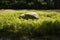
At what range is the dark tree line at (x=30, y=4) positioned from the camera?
16444 millimetres

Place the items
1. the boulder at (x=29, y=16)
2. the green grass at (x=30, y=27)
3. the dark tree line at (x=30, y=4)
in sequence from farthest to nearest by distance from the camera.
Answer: the dark tree line at (x=30, y=4) < the boulder at (x=29, y=16) < the green grass at (x=30, y=27)

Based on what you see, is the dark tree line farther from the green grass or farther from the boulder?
the green grass

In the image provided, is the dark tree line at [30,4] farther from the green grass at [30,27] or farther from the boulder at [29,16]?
the green grass at [30,27]

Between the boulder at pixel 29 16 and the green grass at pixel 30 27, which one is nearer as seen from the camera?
the green grass at pixel 30 27

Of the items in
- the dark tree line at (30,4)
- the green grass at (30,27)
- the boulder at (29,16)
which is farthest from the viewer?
the dark tree line at (30,4)

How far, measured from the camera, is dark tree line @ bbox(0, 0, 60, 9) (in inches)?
647

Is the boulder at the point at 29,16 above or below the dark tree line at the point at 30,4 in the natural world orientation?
above

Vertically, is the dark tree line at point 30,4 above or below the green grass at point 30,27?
below

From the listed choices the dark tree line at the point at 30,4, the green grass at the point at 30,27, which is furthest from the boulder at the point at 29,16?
the dark tree line at the point at 30,4

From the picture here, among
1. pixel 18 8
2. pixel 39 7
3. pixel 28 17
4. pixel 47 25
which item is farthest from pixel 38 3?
pixel 47 25

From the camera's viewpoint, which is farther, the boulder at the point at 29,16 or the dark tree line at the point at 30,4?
the dark tree line at the point at 30,4

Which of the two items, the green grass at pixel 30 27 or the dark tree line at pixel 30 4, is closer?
the green grass at pixel 30 27

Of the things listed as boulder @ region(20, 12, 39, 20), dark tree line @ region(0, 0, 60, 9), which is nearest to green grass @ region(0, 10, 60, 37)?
boulder @ region(20, 12, 39, 20)

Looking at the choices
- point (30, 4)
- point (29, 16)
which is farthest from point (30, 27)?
point (30, 4)
